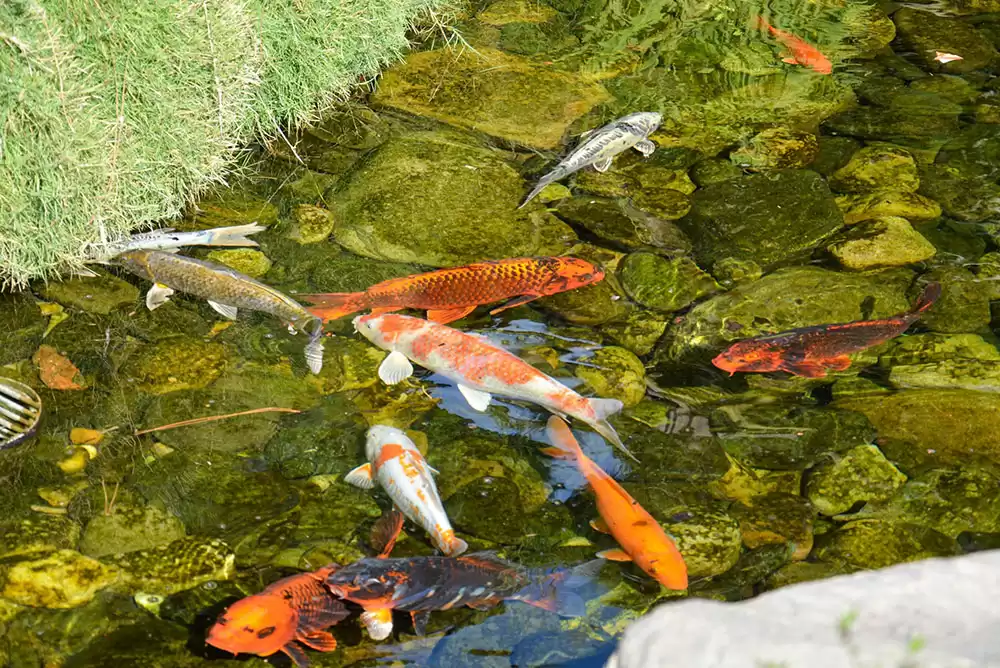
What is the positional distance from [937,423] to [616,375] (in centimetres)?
150

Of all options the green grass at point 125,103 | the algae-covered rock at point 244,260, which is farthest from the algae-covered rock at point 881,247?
the green grass at point 125,103

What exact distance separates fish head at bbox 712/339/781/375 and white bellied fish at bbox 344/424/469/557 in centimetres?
156

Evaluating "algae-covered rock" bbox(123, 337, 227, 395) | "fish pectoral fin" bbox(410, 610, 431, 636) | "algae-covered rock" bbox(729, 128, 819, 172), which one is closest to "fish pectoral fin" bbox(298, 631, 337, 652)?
"fish pectoral fin" bbox(410, 610, 431, 636)

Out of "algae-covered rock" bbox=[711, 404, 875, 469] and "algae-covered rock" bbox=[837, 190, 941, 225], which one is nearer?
"algae-covered rock" bbox=[711, 404, 875, 469]

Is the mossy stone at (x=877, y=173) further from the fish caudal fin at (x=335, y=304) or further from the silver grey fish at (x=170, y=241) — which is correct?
the silver grey fish at (x=170, y=241)

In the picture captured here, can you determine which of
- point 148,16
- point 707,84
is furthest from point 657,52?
point 148,16

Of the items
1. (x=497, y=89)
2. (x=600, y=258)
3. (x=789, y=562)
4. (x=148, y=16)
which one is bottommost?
(x=789, y=562)

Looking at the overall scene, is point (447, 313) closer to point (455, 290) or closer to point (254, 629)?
point (455, 290)

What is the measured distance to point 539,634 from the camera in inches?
139

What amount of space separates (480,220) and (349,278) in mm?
916

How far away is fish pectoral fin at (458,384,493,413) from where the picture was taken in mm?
4484

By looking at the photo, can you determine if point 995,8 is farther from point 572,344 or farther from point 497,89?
point 572,344

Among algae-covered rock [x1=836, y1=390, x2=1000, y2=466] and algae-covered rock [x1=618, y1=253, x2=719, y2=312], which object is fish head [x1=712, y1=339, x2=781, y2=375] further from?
algae-covered rock [x1=618, y1=253, x2=719, y2=312]

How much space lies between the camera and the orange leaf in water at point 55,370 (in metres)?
4.53
